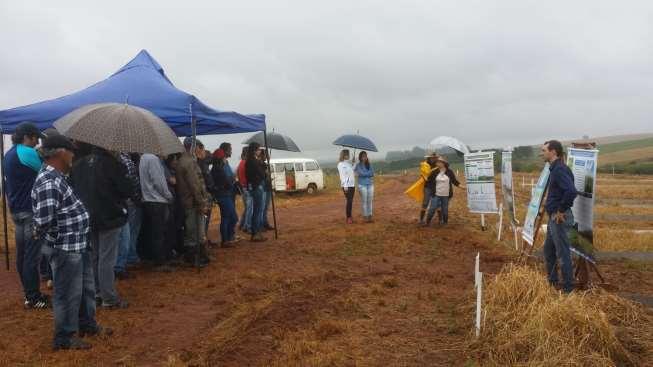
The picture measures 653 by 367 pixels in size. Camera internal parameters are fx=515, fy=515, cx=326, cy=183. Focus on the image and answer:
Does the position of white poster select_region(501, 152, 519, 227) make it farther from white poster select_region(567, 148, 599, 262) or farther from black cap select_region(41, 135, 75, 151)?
black cap select_region(41, 135, 75, 151)

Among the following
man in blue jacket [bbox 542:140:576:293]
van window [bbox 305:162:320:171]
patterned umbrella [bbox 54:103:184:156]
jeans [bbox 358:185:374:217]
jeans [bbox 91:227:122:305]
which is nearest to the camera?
patterned umbrella [bbox 54:103:184:156]

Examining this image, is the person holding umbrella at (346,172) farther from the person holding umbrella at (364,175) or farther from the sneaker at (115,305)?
the sneaker at (115,305)

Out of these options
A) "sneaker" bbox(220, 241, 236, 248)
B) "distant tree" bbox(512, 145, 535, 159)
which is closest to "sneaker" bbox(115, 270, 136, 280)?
"sneaker" bbox(220, 241, 236, 248)

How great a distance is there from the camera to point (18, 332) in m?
4.82

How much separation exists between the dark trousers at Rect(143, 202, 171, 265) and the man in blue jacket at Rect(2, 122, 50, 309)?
59.0 inches

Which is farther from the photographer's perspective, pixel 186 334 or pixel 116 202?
pixel 116 202

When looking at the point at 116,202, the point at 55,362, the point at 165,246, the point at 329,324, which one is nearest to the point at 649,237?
the point at 329,324

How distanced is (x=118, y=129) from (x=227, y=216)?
3959mm

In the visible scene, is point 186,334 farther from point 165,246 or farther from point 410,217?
point 410,217

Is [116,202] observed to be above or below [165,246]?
above

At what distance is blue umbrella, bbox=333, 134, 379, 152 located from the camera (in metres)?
11.9

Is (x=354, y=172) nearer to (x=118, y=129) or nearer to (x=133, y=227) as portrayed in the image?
(x=133, y=227)

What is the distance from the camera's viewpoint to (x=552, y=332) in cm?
407

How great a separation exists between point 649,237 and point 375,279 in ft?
19.8
